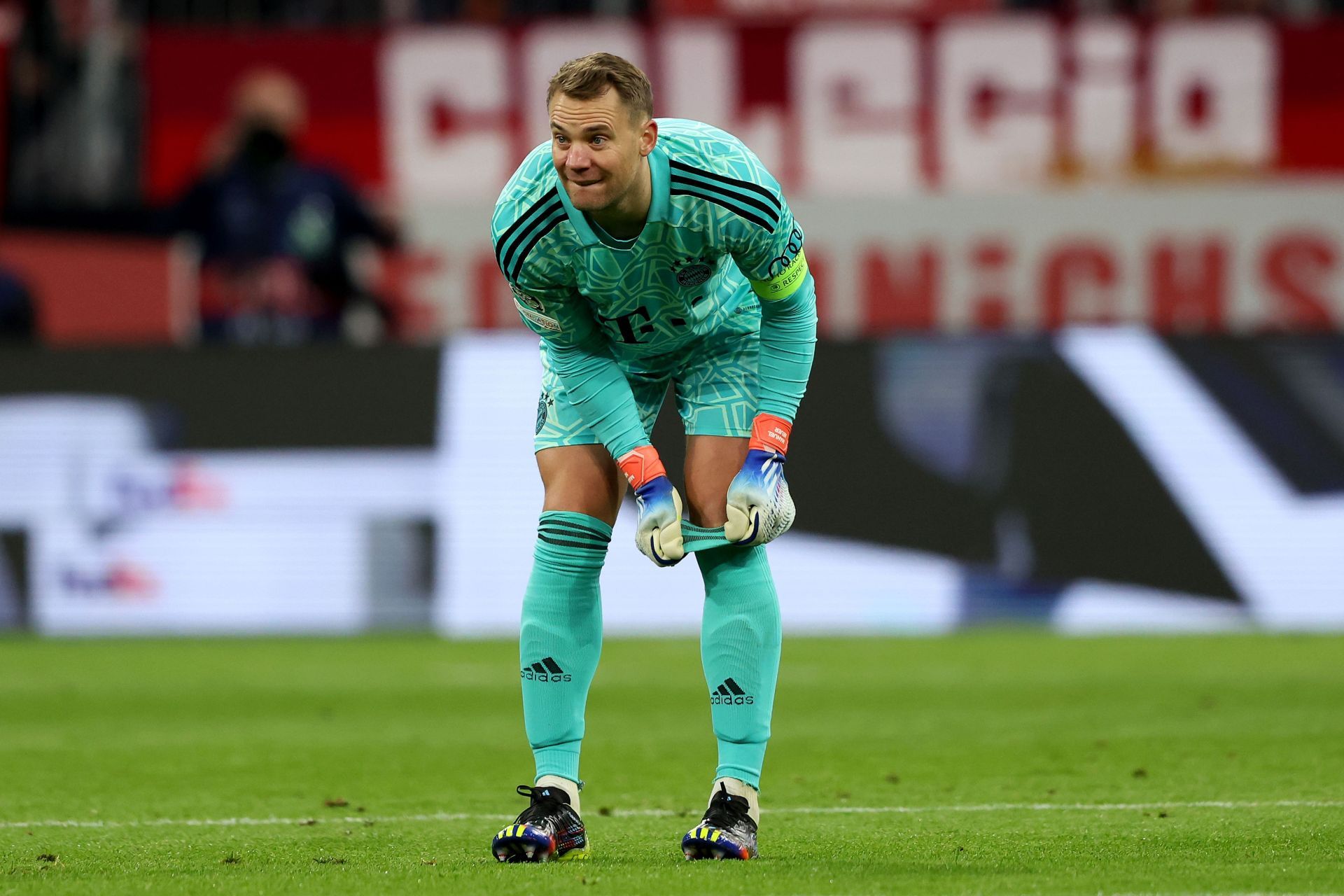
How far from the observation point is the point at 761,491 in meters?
5.18

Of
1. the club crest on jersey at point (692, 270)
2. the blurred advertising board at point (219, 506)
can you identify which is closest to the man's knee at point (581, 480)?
the club crest on jersey at point (692, 270)

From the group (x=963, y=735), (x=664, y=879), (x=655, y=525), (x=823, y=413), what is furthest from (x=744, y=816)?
(x=823, y=413)

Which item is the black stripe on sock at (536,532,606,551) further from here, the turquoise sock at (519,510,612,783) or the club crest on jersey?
the club crest on jersey

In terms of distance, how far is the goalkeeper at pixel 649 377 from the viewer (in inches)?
200

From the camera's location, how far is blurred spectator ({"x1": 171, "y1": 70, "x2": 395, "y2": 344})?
16.6 metres

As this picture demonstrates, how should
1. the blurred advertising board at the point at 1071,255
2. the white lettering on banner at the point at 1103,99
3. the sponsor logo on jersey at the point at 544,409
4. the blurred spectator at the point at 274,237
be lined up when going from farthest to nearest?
the white lettering on banner at the point at 1103,99
the blurred advertising board at the point at 1071,255
the blurred spectator at the point at 274,237
the sponsor logo on jersey at the point at 544,409

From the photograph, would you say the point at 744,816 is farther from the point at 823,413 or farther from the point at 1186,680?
the point at 823,413

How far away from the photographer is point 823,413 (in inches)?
519

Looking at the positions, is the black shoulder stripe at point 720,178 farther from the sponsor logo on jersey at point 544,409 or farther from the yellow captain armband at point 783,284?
the sponsor logo on jersey at point 544,409

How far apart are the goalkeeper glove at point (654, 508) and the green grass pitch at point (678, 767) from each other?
779 millimetres

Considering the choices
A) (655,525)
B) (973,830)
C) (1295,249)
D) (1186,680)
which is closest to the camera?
(655,525)

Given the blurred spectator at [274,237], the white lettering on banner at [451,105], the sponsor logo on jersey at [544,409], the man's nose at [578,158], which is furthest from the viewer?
the white lettering on banner at [451,105]

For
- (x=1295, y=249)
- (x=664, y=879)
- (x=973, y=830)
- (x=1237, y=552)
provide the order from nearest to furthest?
(x=664, y=879) < (x=973, y=830) < (x=1237, y=552) < (x=1295, y=249)

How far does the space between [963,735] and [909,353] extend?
5253mm
